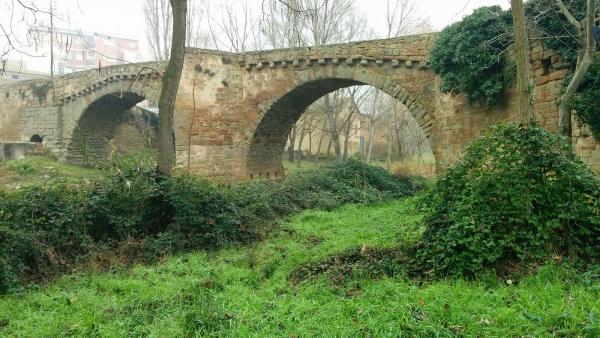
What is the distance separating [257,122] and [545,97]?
9446 millimetres

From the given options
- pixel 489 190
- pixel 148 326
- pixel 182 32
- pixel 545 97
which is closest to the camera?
pixel 148 326

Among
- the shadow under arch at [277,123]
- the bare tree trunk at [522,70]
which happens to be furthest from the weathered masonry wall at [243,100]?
the bare tree trunk at [522,70]

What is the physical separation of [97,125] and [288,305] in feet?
62.8

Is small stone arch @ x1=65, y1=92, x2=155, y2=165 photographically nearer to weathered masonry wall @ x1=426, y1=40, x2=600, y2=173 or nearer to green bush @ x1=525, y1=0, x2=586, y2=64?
weathered masonry wall @ x1=426, y1=40, x2=600, y2=173

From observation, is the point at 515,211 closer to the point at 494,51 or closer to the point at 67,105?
the point at 494,51

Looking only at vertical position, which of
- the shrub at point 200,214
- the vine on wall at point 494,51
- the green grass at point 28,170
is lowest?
the shrub at point 200,214

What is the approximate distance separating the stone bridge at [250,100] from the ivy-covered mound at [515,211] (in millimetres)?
3941

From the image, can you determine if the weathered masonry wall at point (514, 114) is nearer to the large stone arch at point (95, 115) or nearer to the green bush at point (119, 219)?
the green bush at point (119, 219)

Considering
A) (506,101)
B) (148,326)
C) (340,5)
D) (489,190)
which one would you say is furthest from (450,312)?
(340,5)

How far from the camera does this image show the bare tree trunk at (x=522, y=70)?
5855 mm

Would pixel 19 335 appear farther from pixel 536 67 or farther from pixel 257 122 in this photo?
pixel 257 122

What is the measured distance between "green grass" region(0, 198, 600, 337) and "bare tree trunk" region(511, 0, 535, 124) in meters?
2.32

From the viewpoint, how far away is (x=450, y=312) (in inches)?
139

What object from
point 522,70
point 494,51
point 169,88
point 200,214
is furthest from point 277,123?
point 522,70
